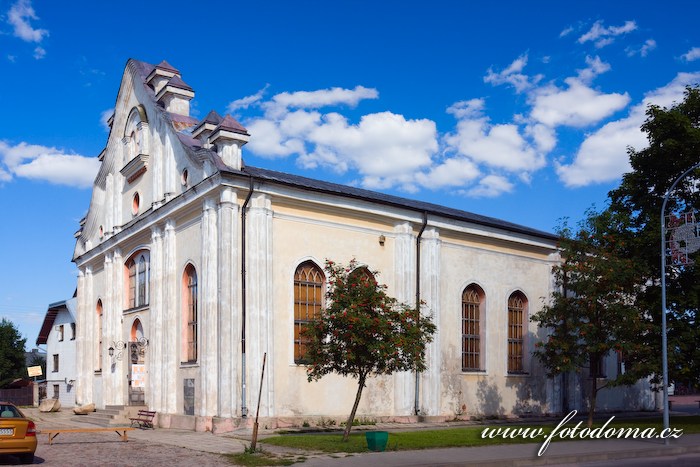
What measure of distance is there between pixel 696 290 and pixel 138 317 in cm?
2246

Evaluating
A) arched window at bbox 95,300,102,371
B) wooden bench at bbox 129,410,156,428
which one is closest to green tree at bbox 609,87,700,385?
wooden bench at bbox 129,410,156,428

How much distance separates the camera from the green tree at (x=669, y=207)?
2859 cm

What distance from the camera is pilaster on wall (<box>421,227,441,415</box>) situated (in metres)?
29.1

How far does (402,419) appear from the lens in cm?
2808

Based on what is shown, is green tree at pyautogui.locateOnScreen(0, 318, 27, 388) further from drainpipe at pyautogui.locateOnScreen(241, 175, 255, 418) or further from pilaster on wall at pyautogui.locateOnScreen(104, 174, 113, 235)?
drainpipe at pyautogui.locateOnScreen(241, 175, 255, 418)

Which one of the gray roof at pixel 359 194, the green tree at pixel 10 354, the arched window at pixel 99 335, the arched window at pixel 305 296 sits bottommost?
the green tree at pixel 10 354

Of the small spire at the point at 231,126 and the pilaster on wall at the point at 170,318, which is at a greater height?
the small spire at the point at 231,126

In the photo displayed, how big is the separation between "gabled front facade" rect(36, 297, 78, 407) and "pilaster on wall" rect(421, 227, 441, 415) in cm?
2860

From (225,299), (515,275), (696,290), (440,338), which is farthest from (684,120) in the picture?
(225,299)

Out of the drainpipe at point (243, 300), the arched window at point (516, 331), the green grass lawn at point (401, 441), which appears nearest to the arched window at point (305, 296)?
the drainpipe at point (243, 300)

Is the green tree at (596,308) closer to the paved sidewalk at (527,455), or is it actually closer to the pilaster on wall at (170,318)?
the paved sidewalk at (527,455)

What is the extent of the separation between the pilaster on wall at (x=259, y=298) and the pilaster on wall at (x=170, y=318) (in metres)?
4.38

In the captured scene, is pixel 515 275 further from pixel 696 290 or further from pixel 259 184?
pixel 259 184

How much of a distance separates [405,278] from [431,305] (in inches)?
68.9
